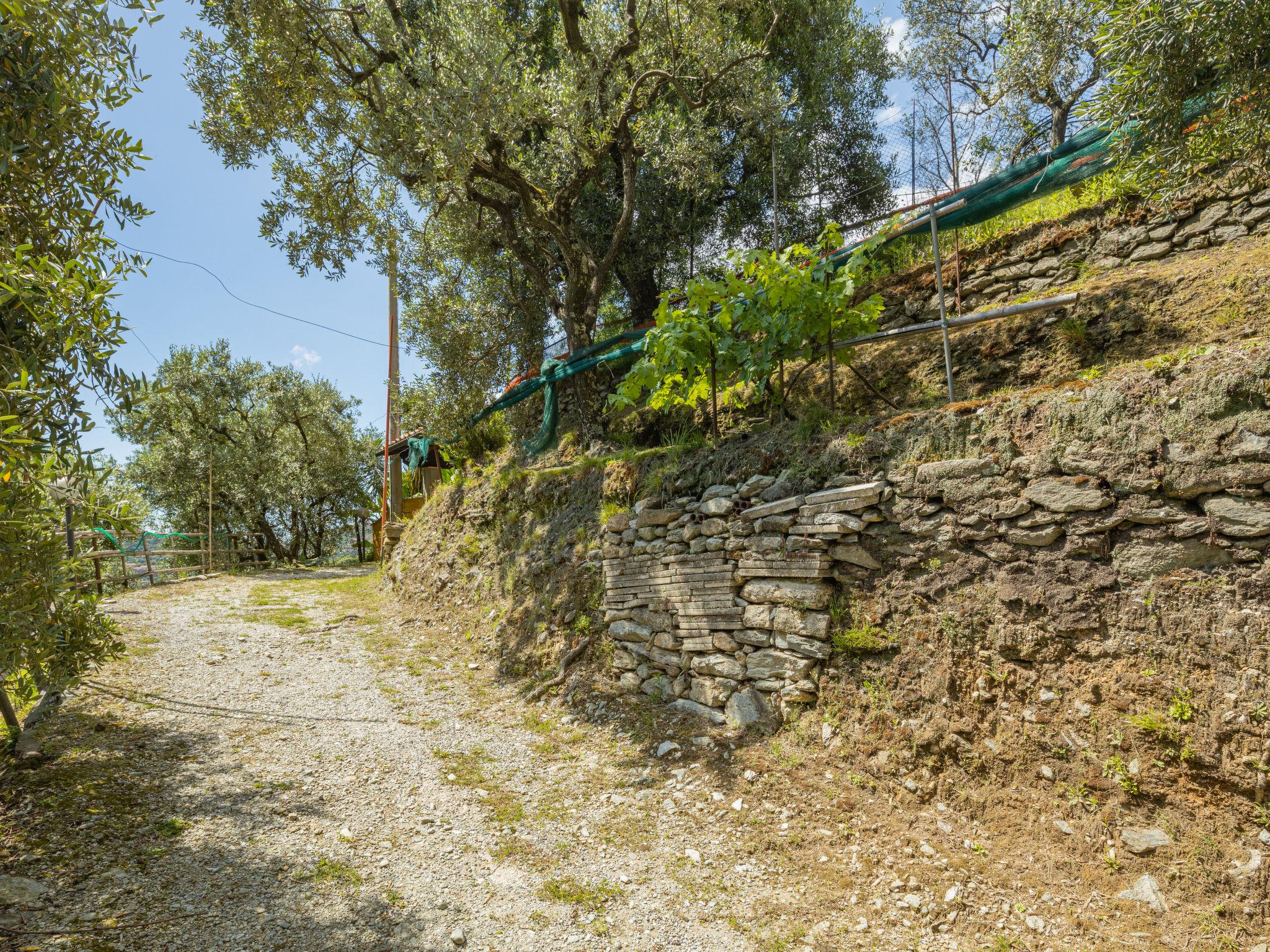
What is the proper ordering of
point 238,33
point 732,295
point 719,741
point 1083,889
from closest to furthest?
1. point 1083,889
2. point 719,741
3. point 732,295
4. point 238,33

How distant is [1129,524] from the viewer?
10.1ft

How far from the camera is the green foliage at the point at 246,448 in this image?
1816 cm

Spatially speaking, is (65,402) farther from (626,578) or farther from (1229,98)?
(1229,98)

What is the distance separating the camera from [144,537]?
1410 cm

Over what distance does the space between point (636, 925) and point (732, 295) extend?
436 centimetres

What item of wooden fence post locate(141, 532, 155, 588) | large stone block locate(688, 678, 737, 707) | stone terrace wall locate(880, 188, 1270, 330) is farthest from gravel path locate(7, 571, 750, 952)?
wooden fence post locate(141, 532, 155, 588)

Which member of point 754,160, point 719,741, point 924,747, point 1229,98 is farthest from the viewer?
point 754,160

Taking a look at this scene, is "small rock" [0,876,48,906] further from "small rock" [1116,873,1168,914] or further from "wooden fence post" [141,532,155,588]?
"wooden fence post" [141,532,155,588]

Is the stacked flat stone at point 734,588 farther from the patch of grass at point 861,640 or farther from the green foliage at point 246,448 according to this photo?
the green foliage at point 246,448

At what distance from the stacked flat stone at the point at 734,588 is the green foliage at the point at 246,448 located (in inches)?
667

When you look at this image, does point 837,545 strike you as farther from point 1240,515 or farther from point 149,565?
point 149,565

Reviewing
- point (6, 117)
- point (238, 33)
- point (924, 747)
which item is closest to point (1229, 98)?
point (924, 747)

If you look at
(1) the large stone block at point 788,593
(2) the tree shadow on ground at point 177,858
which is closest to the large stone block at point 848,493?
(1) the large stone block at point 788,593

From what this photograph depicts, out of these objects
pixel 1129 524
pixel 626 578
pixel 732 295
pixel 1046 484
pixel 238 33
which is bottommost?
pixel 626 578
